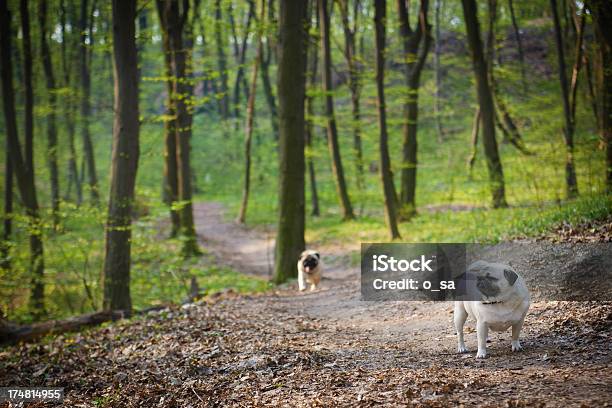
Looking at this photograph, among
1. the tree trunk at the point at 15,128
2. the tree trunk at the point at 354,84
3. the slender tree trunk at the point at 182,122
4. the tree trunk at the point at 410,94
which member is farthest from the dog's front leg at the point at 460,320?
the tree trunk at the point at 354,84

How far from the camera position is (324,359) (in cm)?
639

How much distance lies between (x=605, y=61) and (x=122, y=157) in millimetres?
10195

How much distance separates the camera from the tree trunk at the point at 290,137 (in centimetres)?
1322

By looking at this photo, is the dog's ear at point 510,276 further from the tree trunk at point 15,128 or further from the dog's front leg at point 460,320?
the tree trunk at point 15,128

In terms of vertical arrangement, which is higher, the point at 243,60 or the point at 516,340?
the point at 243,60

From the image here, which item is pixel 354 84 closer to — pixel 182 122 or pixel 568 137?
pixel 182 122

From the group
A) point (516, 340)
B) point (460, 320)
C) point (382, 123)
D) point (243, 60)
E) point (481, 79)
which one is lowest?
point (516, 340)

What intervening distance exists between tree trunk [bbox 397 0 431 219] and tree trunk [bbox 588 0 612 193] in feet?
21.2

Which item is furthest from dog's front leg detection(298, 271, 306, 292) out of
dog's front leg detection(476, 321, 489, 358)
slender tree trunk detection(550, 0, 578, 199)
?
dog's front leg detection(476, 321, 489, 358)

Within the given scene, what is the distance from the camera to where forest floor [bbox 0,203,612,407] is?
480 cm

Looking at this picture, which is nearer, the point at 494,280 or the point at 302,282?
the point at 494,280

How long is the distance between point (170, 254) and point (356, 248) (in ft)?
18.7

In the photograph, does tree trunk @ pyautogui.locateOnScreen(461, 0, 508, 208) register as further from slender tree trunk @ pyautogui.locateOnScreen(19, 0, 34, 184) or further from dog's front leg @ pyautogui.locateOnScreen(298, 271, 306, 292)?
slender tree trunk @ pyautogui.locateOnScreen(19, 0, 34, 184)

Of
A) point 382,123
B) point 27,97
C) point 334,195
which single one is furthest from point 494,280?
point 334,195
